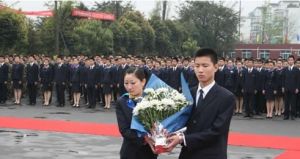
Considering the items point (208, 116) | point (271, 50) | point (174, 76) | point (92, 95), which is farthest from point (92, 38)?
point (271, 50)

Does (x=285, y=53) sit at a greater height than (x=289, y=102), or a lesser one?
greater

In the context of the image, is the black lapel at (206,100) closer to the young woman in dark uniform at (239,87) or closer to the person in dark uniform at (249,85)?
the person in dark uniform at (249,85)

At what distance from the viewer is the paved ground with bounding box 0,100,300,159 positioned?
8.73m

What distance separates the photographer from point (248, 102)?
51.9ft

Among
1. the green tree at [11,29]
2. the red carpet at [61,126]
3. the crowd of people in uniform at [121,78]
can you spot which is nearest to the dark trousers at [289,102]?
the crowd of people in uniform at [121,78]

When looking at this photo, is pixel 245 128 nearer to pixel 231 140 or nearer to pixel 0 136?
pixel 231 140

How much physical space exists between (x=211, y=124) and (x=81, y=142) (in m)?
6.51

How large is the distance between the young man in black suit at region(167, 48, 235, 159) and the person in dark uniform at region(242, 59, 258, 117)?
473 inches

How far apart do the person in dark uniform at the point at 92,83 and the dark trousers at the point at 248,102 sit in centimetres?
525

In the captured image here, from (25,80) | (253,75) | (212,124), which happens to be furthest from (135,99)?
(25,80)

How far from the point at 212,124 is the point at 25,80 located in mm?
16421

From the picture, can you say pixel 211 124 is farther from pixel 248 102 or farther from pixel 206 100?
pixel 248 102

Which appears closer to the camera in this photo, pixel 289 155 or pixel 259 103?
pixel 289 155

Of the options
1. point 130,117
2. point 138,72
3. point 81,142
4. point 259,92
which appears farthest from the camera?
point 259,92
